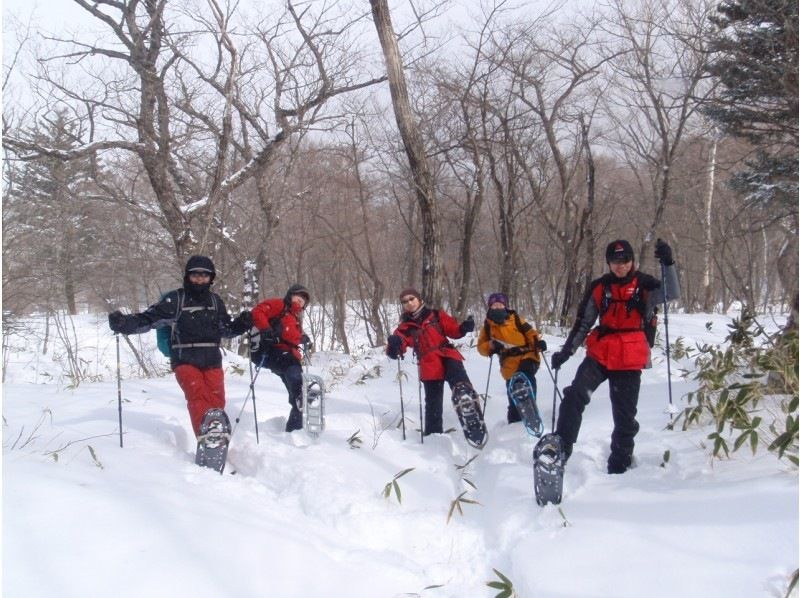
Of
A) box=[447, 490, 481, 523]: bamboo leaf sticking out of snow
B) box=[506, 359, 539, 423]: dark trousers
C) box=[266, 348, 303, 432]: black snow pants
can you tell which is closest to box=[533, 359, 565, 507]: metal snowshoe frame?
box=[447, 490, 481, 523]: bamboo leaf sticking out of snow

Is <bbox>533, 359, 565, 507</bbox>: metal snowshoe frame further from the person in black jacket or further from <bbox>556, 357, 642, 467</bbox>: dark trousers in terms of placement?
the person in black jacket

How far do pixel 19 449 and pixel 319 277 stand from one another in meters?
21.6

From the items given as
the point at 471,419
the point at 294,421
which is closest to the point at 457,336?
the point at 471,419

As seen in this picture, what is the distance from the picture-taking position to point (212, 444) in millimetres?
4348

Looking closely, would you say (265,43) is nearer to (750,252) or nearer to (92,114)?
(92,114)

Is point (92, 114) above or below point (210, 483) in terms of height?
above

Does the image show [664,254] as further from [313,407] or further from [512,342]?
[313,407]

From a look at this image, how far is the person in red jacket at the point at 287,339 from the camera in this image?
5.55m

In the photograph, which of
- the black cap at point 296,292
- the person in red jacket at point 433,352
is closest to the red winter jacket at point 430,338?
the person in red jacket at point 433,352

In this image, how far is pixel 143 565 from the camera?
8.14 feet

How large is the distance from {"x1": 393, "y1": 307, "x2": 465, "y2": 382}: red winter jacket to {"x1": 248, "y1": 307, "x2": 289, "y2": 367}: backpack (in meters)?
1.25

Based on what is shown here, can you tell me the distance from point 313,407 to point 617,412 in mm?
2740

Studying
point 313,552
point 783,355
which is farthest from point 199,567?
point 783,355

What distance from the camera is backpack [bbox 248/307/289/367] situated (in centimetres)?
559
